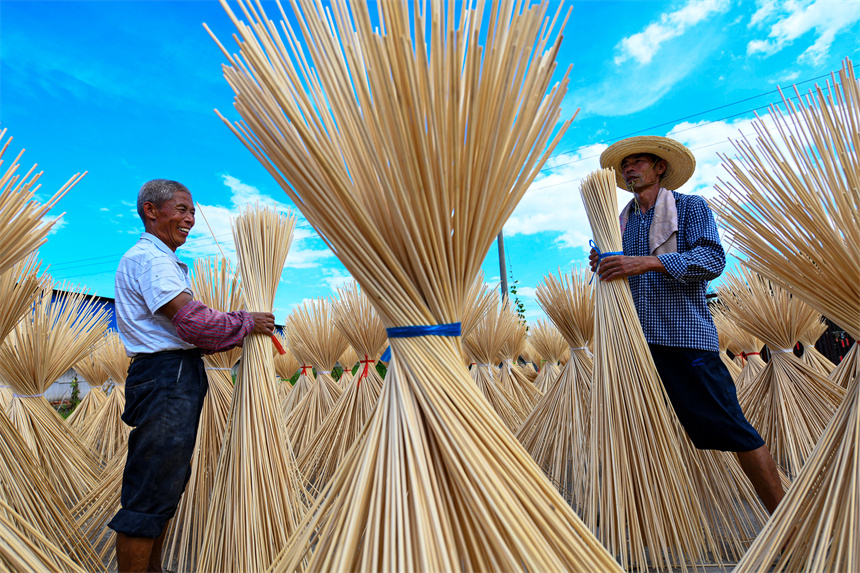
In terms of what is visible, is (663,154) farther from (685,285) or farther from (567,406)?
(567,406)

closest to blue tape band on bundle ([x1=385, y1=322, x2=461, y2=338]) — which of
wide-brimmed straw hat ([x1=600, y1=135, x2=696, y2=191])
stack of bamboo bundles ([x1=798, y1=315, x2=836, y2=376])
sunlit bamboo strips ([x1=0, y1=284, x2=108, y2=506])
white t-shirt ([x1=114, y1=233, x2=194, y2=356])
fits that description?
white t-shirt ([x1=114, y1=233, x2=194, y2=356])

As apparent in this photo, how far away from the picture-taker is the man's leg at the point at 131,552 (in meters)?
1.51

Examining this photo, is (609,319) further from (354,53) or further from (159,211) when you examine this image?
(159,211)

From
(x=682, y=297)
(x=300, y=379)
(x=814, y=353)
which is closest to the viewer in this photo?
(x=682, y=297)

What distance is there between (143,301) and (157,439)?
19.4 inches

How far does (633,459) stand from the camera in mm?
1731

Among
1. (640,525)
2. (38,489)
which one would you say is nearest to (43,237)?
(38,489)

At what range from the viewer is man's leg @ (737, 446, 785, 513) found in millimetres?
1654

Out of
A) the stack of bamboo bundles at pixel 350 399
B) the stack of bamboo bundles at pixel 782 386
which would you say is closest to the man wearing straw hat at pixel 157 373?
the stack of bamboo bundles at pixel 350 399

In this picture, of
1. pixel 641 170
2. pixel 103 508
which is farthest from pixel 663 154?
pixel 103 508

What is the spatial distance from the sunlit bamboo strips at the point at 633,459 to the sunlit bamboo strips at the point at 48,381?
2.55 metres

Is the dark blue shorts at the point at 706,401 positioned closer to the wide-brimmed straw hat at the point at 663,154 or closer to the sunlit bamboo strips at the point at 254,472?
the wide-brimmed straw hat at the point at 663,154

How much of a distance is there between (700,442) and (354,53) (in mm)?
1754

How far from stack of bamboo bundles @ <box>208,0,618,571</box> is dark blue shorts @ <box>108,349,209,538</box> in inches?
38.6
